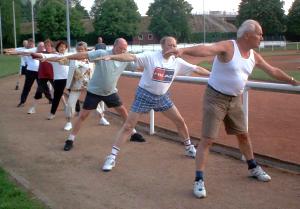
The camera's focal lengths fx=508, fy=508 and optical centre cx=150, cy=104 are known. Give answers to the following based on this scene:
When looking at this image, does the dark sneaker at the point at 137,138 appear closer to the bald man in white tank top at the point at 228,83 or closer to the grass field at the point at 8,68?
the bald man in white tank top at the point at 228,83

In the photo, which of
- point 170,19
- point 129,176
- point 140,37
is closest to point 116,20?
point 140,37

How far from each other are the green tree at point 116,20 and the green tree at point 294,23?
2419 cm

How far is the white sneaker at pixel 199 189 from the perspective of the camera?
556 centimetres

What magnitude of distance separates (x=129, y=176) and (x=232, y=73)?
2.00m

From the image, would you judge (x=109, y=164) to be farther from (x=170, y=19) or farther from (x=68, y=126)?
(x=170, y=19)

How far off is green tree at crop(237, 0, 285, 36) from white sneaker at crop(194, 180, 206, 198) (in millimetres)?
73748

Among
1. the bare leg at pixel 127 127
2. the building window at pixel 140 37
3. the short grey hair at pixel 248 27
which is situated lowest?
the bare leg at pixel 127 127

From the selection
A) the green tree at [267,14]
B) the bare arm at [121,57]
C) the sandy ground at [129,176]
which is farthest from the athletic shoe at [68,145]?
the green tree at [267,14]

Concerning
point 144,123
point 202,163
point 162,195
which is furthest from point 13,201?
point 144,123

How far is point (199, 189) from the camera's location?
18.4 ft

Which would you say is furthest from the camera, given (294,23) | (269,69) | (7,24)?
(7,24)

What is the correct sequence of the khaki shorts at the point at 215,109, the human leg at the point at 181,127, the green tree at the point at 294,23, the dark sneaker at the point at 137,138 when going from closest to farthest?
the khaki shorts at the point at 215,109 → the human leg at the point at 181,127 → the dark sneaker at the point at 137,138 → the green tree at the point at 294,23

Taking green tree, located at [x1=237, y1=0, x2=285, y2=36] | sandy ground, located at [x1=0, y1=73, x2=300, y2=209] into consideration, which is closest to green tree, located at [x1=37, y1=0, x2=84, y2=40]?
green tree, located at [x1=237, y1=0, x2=285, y2=36]

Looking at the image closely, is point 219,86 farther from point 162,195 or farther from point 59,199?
point 59,199
